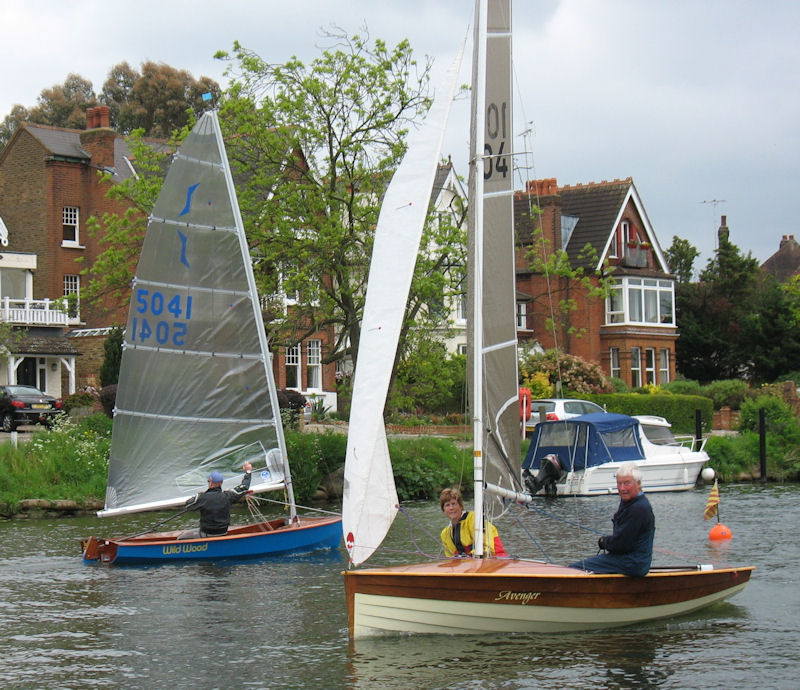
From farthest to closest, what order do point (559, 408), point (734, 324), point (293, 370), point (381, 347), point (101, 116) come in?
point (734, 324) < point (101, 116) < point (293, 370) < point (559, 408) < point (381, 347)

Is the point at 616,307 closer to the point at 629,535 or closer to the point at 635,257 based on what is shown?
the point at 635,257

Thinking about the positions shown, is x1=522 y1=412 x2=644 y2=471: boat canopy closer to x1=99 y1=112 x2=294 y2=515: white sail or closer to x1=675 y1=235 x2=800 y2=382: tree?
x1=99 y1=112 x2=294 y2=515: white sail

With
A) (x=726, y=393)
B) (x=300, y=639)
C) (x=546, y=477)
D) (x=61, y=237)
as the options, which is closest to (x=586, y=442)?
(x=546, y=477)

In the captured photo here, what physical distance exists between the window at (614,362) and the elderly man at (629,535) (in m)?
49.3

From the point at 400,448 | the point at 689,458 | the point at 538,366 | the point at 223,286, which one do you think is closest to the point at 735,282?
the point at 538,366

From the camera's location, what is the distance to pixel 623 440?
34812 mm

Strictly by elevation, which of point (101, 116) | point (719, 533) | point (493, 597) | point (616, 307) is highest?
point (101, 116)

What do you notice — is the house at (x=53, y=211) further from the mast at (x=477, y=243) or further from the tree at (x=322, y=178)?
the mast at (x=477, y=243)

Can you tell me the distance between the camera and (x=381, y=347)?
13203 millimetres

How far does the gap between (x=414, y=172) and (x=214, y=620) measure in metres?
6.86

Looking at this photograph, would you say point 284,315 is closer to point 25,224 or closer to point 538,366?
point 538,366

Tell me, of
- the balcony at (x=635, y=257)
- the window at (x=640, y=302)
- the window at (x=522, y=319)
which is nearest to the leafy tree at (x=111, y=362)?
the window at (x=522, y=319)

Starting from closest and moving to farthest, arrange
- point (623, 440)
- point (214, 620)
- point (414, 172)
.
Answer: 1. point (414, 172)
2. point (214, 620)
3. point (623, 440)

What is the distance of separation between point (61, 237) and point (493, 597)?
47311mm
